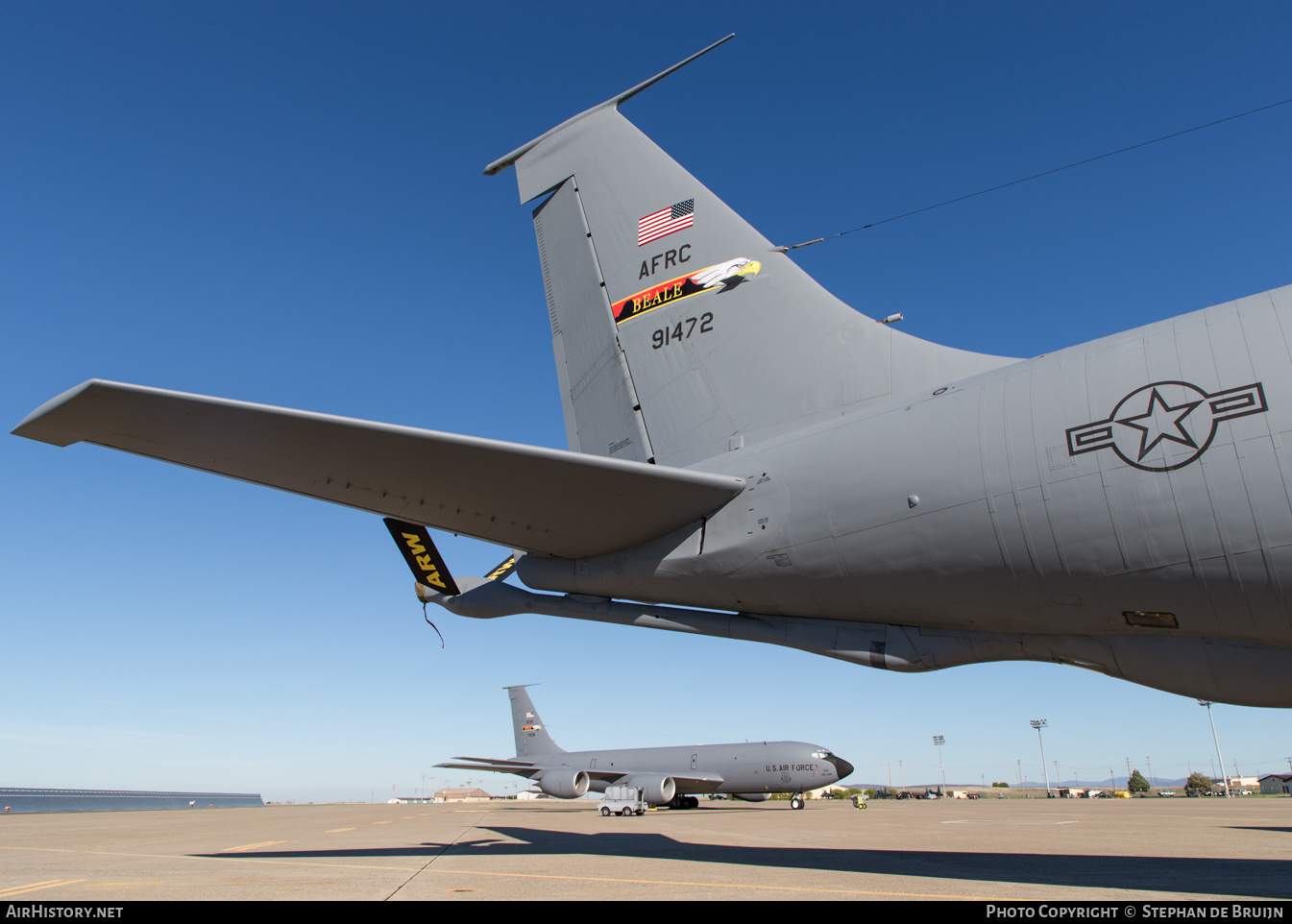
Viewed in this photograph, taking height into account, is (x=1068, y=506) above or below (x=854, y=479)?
below

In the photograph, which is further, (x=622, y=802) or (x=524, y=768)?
(x=524, y=768)

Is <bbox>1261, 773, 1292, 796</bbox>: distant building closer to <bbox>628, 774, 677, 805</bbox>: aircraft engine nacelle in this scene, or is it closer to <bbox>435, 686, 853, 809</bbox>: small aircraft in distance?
<bbox>435, 686, 853, 809</bbox>: small aircraft in distance

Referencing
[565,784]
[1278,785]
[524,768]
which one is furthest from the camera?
[1278,785]

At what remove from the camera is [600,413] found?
7.93 m

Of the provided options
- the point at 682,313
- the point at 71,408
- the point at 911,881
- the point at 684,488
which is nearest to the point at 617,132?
the point at 682,313

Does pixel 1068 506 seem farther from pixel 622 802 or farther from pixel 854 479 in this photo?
pixel 622 802

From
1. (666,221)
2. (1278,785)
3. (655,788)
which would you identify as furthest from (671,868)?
(1278,785)

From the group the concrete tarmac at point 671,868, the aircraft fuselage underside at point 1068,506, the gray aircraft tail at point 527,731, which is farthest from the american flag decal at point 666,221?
the gray aircraft tail at point 527,731

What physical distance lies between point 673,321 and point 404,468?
3.44 metres

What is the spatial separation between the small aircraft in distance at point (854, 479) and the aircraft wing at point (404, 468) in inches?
0.9

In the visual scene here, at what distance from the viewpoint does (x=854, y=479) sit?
523 centimetres

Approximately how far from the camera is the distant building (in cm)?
5159

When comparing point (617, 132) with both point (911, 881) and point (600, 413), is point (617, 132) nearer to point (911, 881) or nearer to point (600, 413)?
point (600, 413)
